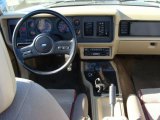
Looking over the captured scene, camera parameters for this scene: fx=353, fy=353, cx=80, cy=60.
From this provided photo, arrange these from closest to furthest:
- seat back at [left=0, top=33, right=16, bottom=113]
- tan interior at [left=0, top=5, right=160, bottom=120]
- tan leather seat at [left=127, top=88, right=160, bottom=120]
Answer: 1. seat back at [left=0, top=33, right=16, bottom=113]
2. tan leather seat at [left=127, top=88, right=160, bottom=120]
3. tan interior at [left=0, top=5, right=160, bottom=120]

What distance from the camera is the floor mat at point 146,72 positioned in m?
3.54

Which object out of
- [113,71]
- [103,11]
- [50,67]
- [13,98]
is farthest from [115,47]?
[13,98]

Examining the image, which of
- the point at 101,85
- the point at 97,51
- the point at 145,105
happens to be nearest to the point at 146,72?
the point at 97,51

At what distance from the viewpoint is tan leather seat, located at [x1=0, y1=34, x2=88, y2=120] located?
44.5 inches

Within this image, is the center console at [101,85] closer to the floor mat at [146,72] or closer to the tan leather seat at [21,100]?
the floor mat at [146,72]

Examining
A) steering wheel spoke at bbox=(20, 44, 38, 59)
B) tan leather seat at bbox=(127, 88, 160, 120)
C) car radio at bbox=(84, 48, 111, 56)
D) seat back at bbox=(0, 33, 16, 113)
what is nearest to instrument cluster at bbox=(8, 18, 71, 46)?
steering wheel spoke at bbox=(20, 44, 38, 59)

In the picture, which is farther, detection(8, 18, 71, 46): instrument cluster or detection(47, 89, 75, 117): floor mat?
detection(8, 18, 71, 46): instrument cluster

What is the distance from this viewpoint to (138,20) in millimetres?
2721

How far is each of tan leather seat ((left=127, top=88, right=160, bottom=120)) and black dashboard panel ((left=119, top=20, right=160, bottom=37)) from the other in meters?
0.49

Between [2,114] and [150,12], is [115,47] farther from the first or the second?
[2,114]

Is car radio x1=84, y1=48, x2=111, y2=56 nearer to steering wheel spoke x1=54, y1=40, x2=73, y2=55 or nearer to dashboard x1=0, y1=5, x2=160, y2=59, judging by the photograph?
dashboard x1=0, y1=5, x2=160, y2=59

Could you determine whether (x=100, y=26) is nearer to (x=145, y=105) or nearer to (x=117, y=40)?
A: (x=117, y=40)

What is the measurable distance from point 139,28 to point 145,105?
2.30 feet

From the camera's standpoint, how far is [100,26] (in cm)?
274
